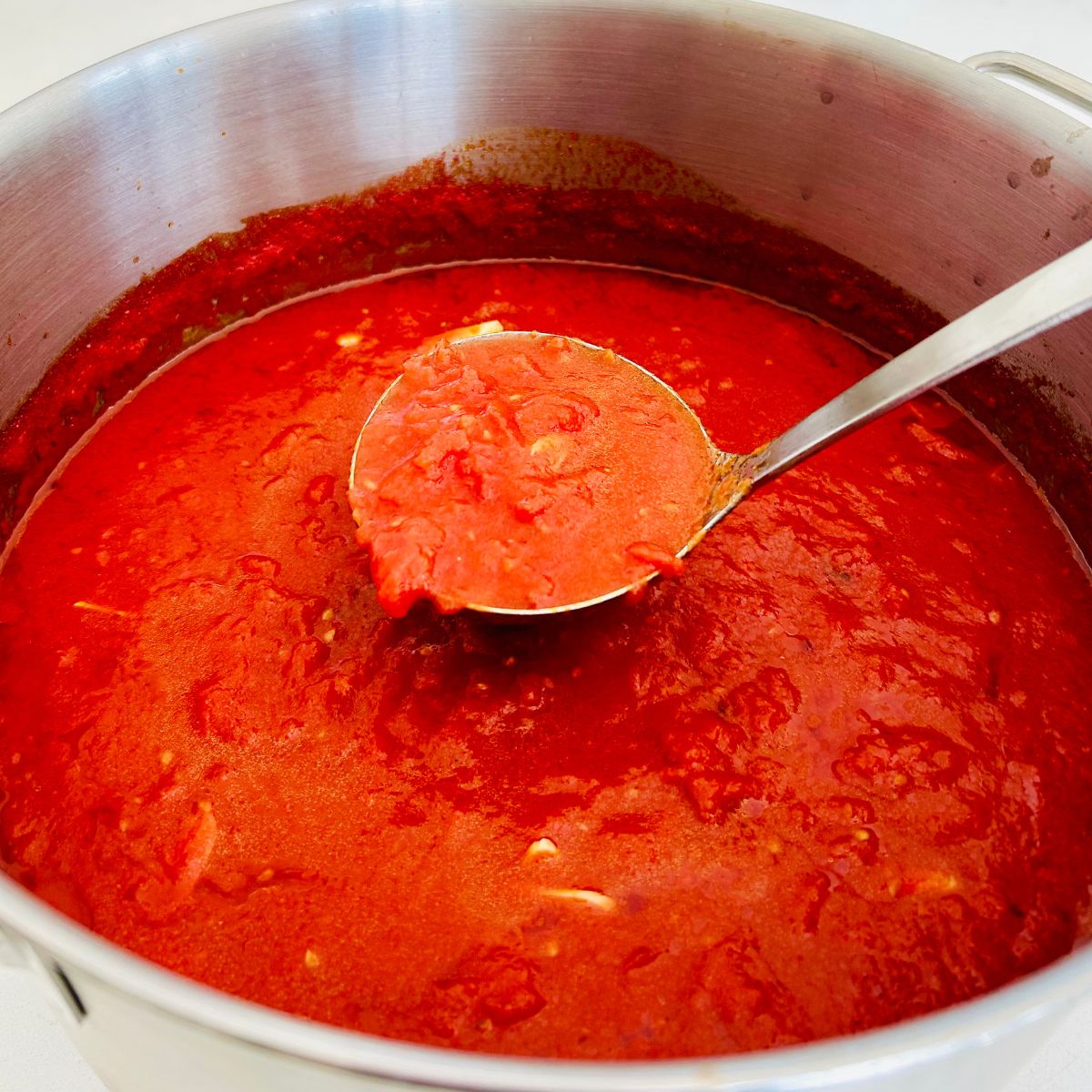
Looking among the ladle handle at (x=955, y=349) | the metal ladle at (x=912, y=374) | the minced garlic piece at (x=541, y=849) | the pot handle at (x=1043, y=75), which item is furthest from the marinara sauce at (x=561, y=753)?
the pot handle at (x=1043, y=75)

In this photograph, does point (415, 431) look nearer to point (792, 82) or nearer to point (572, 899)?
point (572, 899)

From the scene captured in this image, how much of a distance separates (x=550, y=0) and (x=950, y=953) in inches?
74.0

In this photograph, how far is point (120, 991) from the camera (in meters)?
0.83

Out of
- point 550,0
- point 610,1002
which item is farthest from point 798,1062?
point 550,0

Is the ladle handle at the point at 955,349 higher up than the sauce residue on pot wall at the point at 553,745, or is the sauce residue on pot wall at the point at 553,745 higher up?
the ladle handle at the point at 955,349

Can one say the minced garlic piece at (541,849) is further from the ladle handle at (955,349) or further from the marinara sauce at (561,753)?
the ladle handle at (955,349)

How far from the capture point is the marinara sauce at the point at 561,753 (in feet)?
4.27

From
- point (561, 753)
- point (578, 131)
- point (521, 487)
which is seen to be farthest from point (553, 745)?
point (578, 131)

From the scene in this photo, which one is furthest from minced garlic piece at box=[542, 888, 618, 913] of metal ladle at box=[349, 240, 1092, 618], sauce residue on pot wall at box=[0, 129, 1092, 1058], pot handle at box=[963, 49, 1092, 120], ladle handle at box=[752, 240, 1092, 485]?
pot handle at box=[963, 49, 1092, 120]

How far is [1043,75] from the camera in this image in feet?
5.97

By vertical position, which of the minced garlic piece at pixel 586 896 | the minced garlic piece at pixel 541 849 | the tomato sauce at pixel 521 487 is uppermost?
the tomato sauce at pixel 521 487

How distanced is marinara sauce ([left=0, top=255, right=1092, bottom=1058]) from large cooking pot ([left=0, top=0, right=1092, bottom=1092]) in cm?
30

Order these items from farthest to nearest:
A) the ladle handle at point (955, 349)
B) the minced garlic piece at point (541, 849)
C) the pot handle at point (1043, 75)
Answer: the pot handle at point (1043, 75) → the minced garlic piece at point (541, 849) → the ladle handle at point (955, 349)

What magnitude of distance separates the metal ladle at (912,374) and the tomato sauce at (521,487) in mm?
18
